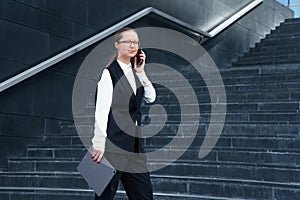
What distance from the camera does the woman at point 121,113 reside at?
3105 mm

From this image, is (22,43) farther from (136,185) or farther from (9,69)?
(136,185)

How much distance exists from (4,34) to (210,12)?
505cm

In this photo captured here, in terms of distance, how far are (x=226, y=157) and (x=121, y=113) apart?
2.18m

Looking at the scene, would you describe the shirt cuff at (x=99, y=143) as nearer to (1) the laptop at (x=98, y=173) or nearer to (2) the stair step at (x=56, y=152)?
(1) the laptop at (x=98, y=173)

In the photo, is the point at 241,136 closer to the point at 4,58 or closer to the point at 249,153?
the point at 249,153

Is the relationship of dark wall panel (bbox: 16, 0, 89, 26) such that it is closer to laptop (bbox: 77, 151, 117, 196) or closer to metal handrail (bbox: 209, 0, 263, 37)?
metal handrail (bbox: 209, 0, 263, 37)


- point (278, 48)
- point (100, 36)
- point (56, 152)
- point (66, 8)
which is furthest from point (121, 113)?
point (278, 48)

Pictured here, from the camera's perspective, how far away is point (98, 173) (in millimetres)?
3039

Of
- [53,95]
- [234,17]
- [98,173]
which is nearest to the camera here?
[98,173]

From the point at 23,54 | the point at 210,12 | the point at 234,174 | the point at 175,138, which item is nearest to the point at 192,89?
the point at 175,138

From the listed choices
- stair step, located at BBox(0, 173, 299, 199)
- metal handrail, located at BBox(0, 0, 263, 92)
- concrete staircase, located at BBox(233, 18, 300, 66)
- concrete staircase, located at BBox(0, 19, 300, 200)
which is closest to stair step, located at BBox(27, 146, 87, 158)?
concrete staircase, located at BBox(0, 19, 300, 200)

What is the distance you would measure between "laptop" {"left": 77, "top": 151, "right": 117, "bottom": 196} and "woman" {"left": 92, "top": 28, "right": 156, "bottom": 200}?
4 cm

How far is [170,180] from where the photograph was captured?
489 cm

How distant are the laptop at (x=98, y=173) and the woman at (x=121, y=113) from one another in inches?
1.4
